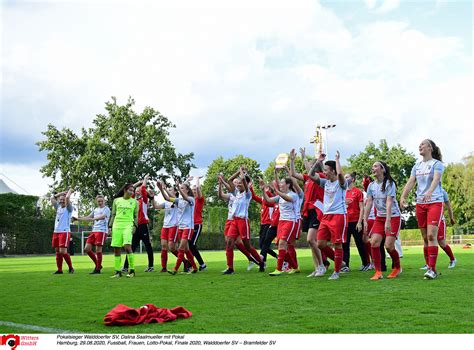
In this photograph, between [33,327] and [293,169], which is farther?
[293,169]

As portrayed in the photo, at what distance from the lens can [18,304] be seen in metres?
8.59

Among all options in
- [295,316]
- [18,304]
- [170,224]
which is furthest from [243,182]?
[295,316]

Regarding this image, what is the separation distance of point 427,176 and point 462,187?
58.5 meters

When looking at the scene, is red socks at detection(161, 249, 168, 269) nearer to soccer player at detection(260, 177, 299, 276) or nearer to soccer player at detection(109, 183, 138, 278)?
soccer player at detection(109, 183, 138, 278)

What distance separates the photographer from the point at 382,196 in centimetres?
1103

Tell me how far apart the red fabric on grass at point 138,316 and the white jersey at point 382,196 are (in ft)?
17.8

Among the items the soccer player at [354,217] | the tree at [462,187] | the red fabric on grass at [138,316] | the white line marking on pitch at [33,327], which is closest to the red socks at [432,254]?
the soccer player at [354,217]

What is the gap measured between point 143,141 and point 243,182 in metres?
44.3

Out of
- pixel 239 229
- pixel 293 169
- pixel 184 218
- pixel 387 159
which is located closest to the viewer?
pixel 293 169

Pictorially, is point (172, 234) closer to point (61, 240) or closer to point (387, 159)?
point (61, 240)

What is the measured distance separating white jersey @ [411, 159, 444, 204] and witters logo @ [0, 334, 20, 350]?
7.06 m

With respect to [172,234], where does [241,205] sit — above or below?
above

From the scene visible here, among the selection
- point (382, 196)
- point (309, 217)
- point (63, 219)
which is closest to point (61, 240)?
point (63, 219)

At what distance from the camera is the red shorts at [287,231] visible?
12.3m
